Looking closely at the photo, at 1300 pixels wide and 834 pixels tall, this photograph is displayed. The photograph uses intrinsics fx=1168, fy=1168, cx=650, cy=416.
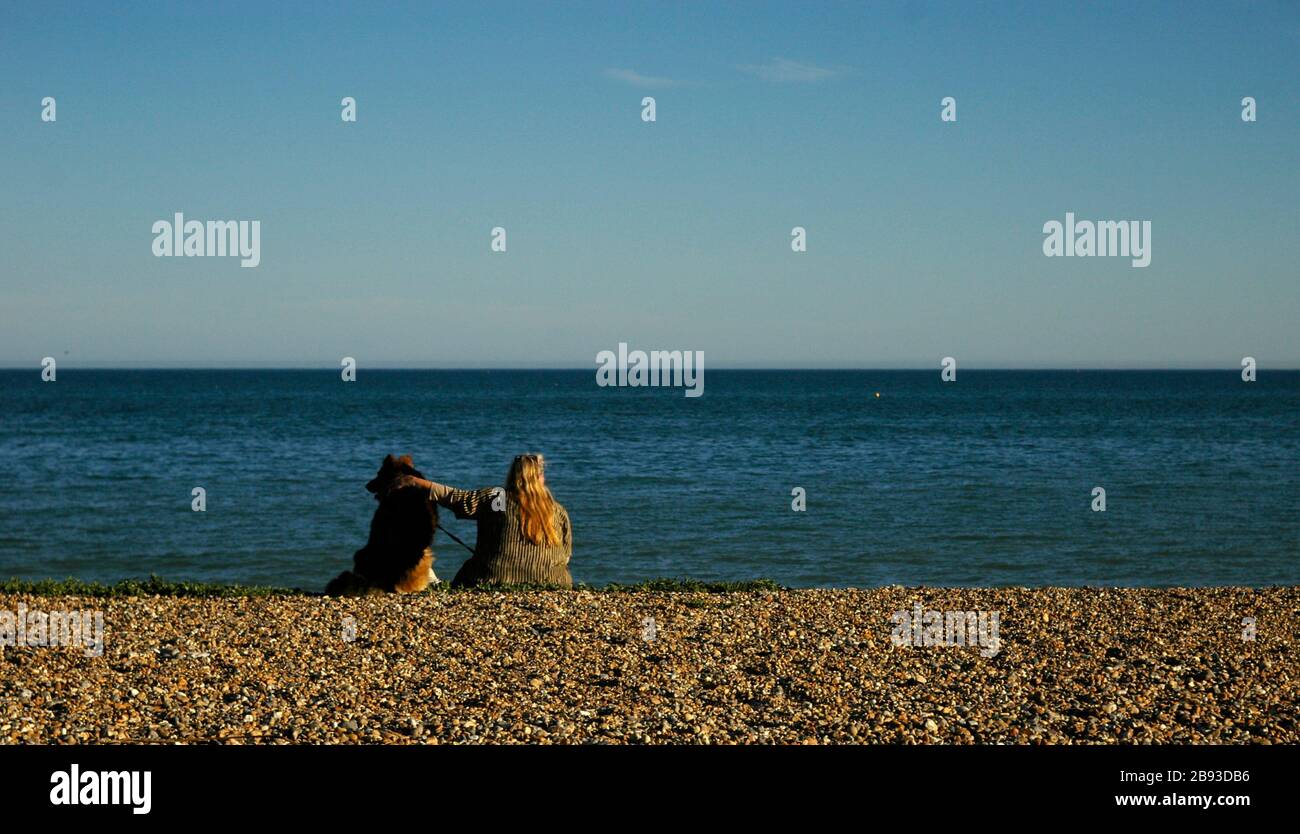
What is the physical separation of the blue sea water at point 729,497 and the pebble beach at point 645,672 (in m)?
6.91

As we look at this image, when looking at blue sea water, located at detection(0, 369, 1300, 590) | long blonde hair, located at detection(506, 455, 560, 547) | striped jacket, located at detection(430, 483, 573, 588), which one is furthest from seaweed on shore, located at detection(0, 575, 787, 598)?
blue sea water, located at detection(0, 369, 1300, 590)

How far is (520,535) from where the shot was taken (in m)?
14.2

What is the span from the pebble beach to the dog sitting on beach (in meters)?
0.68

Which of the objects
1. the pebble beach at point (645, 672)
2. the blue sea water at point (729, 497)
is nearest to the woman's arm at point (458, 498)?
the pebble beach at point (645, 672)

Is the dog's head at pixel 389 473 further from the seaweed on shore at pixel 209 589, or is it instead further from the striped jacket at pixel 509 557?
the seaweed on shore at pixel 209 589

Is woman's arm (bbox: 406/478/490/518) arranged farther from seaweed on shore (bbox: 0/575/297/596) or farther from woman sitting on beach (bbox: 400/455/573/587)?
seaweed on shore (bbox: 0/575/297/596)

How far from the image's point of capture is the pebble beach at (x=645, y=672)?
7809 millimetres

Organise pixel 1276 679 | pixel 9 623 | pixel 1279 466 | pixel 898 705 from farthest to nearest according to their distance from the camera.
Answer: pixel 1279 466, pixel 9 623, pixel 1276 679, pixel 898 705

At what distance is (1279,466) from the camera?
42.5 meters

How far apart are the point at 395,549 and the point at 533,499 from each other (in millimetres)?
1730

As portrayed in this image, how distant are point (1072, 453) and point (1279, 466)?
10.5 metres

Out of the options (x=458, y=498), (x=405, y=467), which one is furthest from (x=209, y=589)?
(x=458, y=498)
